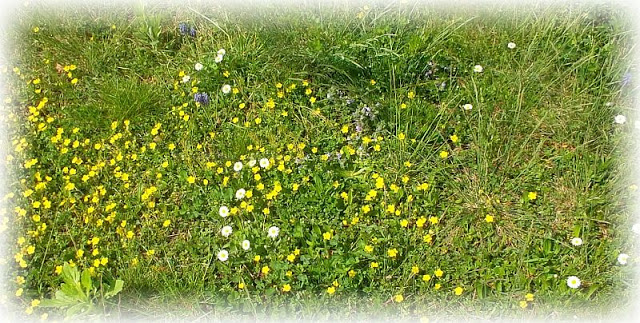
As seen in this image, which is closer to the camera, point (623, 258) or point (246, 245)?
point (623, 258)

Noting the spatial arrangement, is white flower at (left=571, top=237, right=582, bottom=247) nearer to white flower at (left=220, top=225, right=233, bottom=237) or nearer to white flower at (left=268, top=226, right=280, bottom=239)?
white flower at (left=268, top=226, right=280, bottom=239)

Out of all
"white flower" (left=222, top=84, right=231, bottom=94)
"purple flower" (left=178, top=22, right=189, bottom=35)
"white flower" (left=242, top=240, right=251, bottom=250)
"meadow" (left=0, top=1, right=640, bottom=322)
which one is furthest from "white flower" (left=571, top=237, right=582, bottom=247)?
"purple flower" (left=178, top=22, right=189, bottom=35)

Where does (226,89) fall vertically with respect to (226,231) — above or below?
above

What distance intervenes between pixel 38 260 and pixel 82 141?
741mm

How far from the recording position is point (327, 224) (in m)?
3.06

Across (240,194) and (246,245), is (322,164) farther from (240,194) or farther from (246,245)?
(246,245)

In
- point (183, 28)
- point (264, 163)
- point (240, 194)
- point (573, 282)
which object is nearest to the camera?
point (573, 282)

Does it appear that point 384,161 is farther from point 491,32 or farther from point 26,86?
point 26,86

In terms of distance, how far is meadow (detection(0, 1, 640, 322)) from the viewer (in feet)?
9.41

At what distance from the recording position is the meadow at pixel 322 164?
2867 millimetres

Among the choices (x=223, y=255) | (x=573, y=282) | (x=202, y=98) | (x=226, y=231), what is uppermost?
(x=202, y=98)

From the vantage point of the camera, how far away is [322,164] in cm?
325

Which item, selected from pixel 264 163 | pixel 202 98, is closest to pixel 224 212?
pixel 264 163

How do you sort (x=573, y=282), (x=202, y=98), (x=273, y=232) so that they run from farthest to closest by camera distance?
(x=202, y=98) → (x=273, y=232) → (x=573, y=282)
